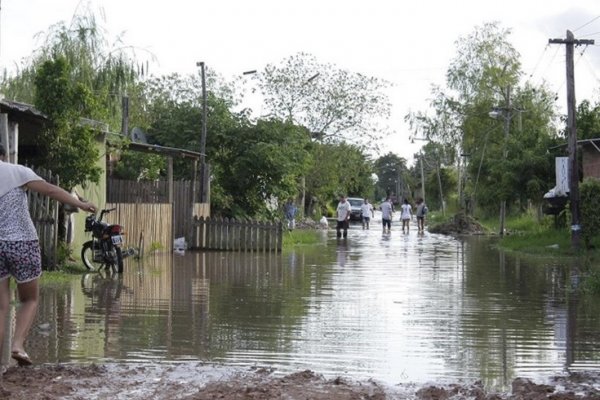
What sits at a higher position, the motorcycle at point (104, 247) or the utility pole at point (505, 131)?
the utility pole at point (505, 131)

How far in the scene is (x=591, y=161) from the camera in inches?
1174

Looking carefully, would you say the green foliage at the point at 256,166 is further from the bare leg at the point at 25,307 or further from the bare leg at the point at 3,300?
the bare leg at the point at 3,300

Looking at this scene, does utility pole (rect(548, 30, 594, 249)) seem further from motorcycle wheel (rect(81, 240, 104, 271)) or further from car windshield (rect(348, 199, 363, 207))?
car windshield (rect(348, 199, 363, 207))

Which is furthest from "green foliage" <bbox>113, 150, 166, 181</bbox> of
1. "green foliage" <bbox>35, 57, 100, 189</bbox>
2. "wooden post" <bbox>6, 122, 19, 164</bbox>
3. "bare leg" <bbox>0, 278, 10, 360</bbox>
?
"bare leg" <bbox>0, 278, 10, 360</bbox>

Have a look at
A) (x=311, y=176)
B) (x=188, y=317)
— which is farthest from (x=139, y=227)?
(x=311, y=176)

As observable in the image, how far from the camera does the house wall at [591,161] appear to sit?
95.4 ft

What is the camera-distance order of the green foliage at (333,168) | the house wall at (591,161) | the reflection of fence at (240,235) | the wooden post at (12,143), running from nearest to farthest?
the wooden post at (12,143) < the reflection of fence at (240,235) < the house wall at (591,161) < the green foliage at (333,168)

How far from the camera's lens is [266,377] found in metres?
7.11

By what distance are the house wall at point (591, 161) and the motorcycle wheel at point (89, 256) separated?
695 inches

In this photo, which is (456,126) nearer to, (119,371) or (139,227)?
(139,227)

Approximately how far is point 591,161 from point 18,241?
84.1 feet

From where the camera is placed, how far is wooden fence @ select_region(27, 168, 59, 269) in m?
15.8

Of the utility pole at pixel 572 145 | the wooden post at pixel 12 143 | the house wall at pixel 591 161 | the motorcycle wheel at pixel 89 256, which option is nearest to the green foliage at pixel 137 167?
the motorcycle wheel at pixel 89 256

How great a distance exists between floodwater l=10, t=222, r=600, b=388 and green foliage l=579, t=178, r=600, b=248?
219 inches
